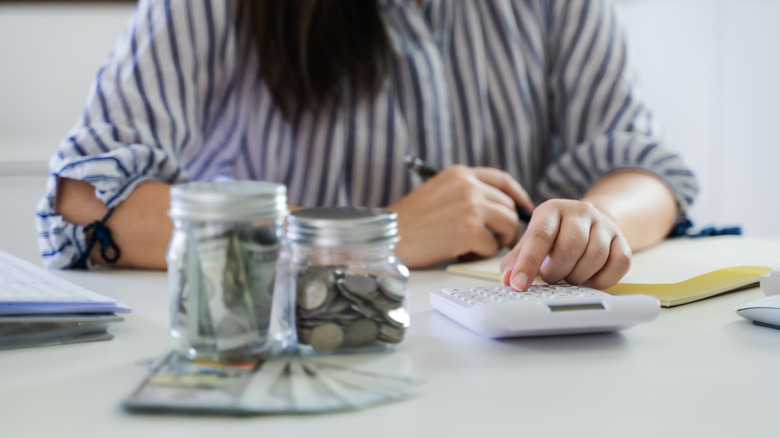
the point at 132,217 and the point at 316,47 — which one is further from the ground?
the point at 316,47

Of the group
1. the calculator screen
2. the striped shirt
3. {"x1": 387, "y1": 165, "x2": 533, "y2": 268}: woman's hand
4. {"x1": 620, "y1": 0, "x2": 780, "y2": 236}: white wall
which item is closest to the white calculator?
the calculator screen

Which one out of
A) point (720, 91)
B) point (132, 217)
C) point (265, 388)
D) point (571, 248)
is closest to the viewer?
point (265, 388)

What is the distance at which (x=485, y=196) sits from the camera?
32.3 inches

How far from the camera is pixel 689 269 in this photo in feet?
2.31

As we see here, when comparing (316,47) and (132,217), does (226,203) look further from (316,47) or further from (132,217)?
(316,47)

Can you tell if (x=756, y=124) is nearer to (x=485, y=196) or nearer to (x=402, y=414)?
(x=485, y=196)

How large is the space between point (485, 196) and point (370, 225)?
0.40 metres

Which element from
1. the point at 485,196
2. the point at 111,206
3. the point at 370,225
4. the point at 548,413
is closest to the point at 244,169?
the point at 111,206

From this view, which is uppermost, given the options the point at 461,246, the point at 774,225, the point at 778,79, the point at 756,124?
the point at 778,79

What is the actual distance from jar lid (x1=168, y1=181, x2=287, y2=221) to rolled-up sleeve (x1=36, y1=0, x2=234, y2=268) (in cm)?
43

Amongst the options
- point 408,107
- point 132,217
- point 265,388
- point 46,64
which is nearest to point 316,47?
point 408,107

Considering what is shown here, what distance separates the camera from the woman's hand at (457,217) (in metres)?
0.78

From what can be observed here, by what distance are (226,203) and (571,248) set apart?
320 millimetres

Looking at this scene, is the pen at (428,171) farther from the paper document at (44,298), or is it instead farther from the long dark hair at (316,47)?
the paper document at (44,298)
